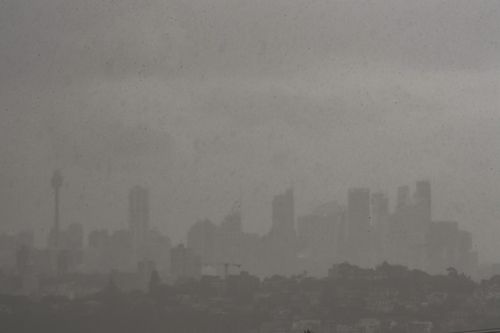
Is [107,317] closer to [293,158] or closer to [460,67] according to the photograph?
[293,158]

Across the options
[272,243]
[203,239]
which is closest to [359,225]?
[272,243]

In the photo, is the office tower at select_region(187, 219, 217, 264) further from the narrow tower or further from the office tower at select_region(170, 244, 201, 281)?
the narrow tower

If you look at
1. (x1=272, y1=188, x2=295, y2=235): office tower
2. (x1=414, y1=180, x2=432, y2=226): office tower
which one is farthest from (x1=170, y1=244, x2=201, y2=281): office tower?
(x1=414, y1=180, x2=432, y2=226): office tower

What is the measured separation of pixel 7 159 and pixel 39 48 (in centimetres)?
40

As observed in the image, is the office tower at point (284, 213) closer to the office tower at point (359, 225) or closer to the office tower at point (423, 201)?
the office tower at point (359, 225)

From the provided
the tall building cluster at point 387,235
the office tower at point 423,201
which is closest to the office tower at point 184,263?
the tall building cluster at point 387,235

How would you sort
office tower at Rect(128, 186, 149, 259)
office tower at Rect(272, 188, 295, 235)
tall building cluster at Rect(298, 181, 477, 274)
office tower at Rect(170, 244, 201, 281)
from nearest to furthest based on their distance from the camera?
office tower at Rect(128, 186, 149, 259), office tower at Rect(170, 244, 201, 281), office tower at Rect(272, 188, 295, 235), tall building cluster at Rect(298, 181, 477, 274)

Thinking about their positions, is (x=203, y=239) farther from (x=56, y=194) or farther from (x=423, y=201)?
(x=423, y=201)

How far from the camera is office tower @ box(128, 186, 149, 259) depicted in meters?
2.88

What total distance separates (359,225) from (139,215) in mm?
1002

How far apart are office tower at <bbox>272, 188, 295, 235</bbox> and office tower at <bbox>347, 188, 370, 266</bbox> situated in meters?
0.27

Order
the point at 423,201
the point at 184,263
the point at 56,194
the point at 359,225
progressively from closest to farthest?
the point at 56,194 < the point at 184,263 < the point at 359,225 < the point at 423,201

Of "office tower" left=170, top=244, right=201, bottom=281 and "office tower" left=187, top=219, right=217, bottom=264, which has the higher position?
"office tower" left=187, top=219, right=217, bottom=264

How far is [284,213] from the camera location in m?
3.19
